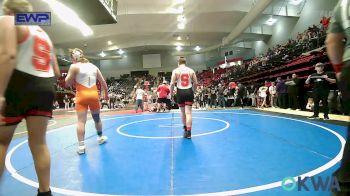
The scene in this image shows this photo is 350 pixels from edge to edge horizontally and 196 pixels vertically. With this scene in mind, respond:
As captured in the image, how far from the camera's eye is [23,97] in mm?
1996

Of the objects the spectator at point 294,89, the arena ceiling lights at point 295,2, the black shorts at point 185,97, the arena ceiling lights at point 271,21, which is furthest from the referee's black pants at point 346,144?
the arena ceiling lights at point 271,21

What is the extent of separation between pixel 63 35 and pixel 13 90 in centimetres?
2804

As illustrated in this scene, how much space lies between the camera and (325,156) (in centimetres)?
351

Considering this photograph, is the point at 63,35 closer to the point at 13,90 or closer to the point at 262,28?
the point at 262,28

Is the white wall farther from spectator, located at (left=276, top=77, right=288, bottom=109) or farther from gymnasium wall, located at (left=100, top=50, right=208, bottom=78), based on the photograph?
spectator, located at (left=276, top=77, right=288, bottom=109)

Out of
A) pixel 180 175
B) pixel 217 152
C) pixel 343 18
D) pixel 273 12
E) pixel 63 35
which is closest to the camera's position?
pixel 343 18

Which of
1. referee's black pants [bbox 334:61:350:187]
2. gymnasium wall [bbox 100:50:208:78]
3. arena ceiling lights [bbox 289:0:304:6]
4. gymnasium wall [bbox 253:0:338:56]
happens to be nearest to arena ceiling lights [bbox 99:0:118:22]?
referee's black pants [bbox 334:61:350:187]

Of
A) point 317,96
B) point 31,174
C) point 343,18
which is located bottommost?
point 31,174

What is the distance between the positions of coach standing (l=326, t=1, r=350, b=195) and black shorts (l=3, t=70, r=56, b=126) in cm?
216

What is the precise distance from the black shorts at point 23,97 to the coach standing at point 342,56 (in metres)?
2.16

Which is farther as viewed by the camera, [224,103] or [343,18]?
[224,103]

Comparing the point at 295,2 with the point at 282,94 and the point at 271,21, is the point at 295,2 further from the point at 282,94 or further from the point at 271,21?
the point at 282,94

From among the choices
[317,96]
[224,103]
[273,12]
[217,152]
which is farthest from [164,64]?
[217,152]

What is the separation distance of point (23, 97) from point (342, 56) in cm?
233
